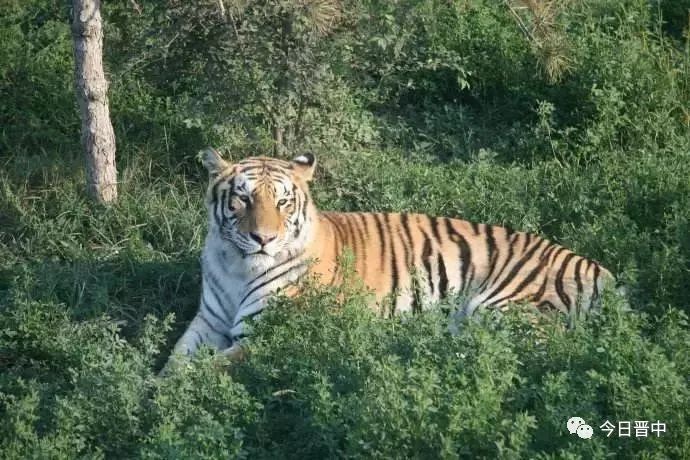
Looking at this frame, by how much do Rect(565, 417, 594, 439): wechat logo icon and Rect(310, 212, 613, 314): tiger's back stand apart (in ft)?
5.13

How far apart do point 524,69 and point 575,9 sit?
0.61 metres

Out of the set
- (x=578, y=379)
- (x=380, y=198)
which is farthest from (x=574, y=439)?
(x=380, y=198)

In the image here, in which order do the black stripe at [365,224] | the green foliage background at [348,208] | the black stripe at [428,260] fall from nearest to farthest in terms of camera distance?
the green foliage background at [348,208] < the black stripe at [428,260] < the black stripe at [365,224]

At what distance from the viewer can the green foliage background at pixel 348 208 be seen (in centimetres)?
453

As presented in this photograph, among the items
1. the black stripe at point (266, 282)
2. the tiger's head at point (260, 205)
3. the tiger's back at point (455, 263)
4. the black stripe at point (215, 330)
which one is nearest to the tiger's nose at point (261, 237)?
the tiger's head at point (260, 205)

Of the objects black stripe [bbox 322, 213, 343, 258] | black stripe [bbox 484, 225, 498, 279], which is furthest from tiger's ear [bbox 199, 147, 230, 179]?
black stripe [bbox 484, 225, 498, 279]

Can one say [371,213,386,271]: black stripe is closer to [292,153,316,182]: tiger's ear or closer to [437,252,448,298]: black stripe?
[437,252,448,298]: black stripe

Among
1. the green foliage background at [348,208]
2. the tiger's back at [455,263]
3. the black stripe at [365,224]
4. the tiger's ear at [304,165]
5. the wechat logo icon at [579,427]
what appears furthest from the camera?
the black stripe at [365,224]

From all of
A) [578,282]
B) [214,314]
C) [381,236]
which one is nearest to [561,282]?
[578,282]

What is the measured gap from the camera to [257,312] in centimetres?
584

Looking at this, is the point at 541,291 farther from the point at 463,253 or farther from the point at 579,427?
the point at 579,427

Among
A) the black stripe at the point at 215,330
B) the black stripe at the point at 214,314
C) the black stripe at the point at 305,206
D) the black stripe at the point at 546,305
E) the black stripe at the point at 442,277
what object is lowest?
the black stripe at the point at 215,330

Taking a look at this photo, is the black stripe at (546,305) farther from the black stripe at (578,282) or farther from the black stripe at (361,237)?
the black stripe at (361,237)

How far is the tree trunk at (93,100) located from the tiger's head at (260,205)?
1.20 meters
